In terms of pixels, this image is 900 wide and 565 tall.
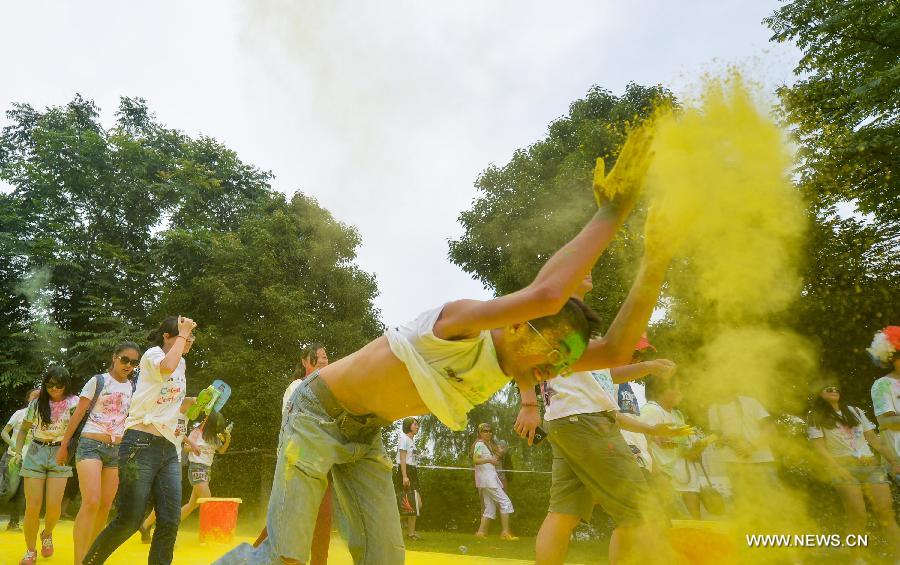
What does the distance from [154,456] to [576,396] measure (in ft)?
10.1

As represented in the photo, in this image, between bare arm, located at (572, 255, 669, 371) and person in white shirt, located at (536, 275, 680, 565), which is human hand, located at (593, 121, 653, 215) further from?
person in white shirt, located at (536, 275, 680, 565)

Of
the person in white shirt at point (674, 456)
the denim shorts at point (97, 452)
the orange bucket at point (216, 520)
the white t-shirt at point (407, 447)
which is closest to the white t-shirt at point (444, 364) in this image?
the denim shorts at point (97, 452)

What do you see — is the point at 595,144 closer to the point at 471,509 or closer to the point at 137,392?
the point at 471,509

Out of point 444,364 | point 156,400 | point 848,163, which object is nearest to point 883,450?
point 848,163

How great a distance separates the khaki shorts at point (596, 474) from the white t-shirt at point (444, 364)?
1726 millimetres

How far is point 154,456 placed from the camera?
4.93 meters

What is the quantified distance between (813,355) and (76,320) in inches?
837

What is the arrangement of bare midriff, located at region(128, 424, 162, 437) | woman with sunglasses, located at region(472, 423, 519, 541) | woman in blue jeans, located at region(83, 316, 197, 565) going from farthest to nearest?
1. woman with sunglasses, located at region(472, 423, 519, 541)
2. bare midriff, located at region(128, 424, 162, 437)
3. woman in blue jeans, located at region(83, 316, 197, 565)

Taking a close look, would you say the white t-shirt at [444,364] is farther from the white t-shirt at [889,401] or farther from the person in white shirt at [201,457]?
the person in white shirt at [201,457]

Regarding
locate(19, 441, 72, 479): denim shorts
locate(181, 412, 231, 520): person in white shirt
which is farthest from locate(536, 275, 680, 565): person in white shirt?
locate(181, 412, 231, 520): person in white shirt

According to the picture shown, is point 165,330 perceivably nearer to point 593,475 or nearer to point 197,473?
point 593,475

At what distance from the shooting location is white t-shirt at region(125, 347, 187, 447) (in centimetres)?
495

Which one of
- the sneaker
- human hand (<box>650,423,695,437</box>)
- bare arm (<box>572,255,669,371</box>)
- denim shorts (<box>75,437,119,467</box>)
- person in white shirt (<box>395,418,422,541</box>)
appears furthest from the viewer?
person in white shirt (<box>395,418,422,541</box>)

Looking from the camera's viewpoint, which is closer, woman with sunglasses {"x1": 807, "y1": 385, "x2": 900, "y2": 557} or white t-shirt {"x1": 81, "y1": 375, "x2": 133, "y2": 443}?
white t-shirt {"x1": 81, "y1": 375, "x2": 133, "y2": 443}
